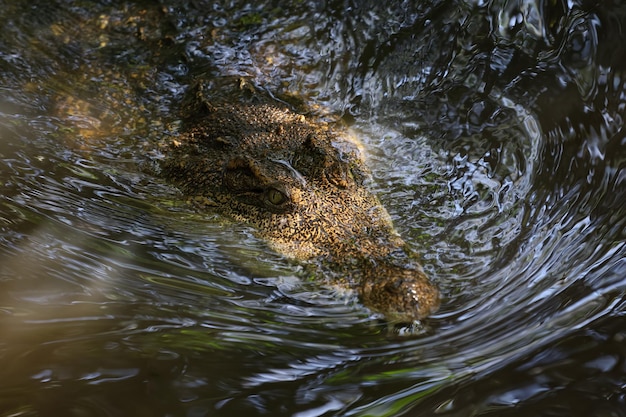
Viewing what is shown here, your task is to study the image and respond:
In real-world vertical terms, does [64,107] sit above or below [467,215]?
above

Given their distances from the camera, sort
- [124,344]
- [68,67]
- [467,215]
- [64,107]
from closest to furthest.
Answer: [124,344]
[467,215]
[64,107]
[68,67]

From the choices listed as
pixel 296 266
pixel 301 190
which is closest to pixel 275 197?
pixel 301 190

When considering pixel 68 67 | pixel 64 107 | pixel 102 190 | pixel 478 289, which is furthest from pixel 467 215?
pixel 68 67

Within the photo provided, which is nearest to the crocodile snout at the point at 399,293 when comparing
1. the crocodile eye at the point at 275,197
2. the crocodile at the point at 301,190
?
the crocodile at the point at 301,190

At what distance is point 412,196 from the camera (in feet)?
15.0

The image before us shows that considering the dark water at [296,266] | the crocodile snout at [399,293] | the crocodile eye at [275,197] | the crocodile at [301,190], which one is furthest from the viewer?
the crocodile eye at [275,197]

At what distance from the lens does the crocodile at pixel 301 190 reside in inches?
144

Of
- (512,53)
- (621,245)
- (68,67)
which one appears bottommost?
(621,245)

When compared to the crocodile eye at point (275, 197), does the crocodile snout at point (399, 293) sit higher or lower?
lower

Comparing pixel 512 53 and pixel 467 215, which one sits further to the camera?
pixel 512 53

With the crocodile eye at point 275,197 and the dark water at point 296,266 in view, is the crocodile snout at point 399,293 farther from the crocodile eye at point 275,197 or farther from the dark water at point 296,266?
the crocodile eye at point 275,197

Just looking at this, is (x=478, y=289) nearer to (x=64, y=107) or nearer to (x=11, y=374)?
(x=11, y=374)

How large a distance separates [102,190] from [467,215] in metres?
2.99

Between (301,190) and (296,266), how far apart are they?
2.26 ft
